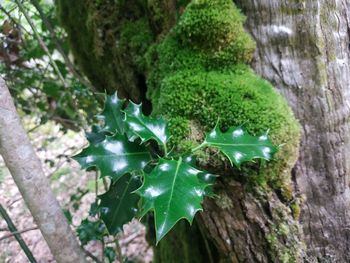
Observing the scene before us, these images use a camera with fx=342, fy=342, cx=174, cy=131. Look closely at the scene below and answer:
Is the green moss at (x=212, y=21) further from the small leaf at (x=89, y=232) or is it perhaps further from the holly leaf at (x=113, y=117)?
the small leaf at (x=89, y=232)

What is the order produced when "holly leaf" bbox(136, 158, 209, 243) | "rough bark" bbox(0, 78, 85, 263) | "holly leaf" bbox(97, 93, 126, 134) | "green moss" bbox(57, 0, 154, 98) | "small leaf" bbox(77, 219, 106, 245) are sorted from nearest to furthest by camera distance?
1. "holly leaf" bbox(136, 158, 209, 243)
2. "rough bark" bbox(0, 78, 85, 263)
3. "holly leaf" bbox(97, 93, 126, 134)
4. "green moss" bbox(57, 0, 154, 98)
5. "small leaf" bbox(77, 219, 106, 245)

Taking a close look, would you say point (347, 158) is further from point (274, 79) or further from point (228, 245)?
point (228, 245)

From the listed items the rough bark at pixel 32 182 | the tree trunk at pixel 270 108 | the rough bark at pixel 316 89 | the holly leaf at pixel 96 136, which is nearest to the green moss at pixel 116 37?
the tree trunk at pixel 270 108

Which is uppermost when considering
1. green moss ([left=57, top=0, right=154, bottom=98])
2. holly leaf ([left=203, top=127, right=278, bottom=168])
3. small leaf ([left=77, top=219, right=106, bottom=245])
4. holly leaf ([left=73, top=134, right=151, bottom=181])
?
green moss ([left=57, top=0, right=154, bottom=98])

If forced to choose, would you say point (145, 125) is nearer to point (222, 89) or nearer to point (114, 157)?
point (114, 157)

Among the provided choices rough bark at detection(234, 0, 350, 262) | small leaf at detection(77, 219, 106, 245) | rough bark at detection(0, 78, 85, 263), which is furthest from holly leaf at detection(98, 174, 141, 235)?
rough bark at detection(234, 0, 350, 262)

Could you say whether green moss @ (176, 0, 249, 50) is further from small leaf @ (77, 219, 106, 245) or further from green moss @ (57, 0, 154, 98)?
small leaf @ (77, 219, 106, 245)
